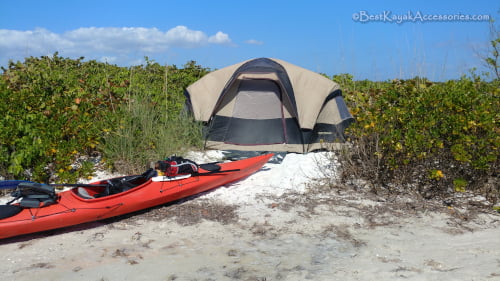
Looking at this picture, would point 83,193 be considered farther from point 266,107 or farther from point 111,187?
point 266,107

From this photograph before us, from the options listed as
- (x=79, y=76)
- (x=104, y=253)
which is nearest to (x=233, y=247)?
(x=104, y=253)

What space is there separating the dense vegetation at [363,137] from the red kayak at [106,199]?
1.18m

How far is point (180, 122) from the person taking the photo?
8344 mm

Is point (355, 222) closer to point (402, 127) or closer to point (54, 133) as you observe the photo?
point (402, 127)

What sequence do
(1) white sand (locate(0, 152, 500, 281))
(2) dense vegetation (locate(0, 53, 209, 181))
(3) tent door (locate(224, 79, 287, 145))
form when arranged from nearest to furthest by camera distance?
(1) white sand (locate(0, 152, 500, 281)) < (2) dense vegetation (locate(0, 53, 209, 181)) < (3) tent door (locate(224, 79, 287, 145))

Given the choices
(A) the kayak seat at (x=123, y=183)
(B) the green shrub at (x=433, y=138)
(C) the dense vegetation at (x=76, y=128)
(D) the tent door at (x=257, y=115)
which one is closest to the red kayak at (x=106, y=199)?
(A) the kayak seat at (x=123, y=183)

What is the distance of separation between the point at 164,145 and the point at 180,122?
1.16 meters

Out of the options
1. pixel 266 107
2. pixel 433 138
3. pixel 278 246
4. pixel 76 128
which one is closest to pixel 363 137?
pixel 433 138

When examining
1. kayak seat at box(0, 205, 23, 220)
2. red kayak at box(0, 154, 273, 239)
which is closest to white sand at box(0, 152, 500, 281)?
red kayak at box(0, 154, 273, 239)

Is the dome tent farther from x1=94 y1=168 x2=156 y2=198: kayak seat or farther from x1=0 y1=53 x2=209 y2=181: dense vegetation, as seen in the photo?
x1=94 y1=168 x2=156 y2=198: kayak seat

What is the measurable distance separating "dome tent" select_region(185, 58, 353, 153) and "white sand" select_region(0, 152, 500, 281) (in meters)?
2.40

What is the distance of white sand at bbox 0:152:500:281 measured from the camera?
13.3 feet

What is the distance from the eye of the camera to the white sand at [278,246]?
405 cm

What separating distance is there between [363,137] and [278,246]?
7.85ft
